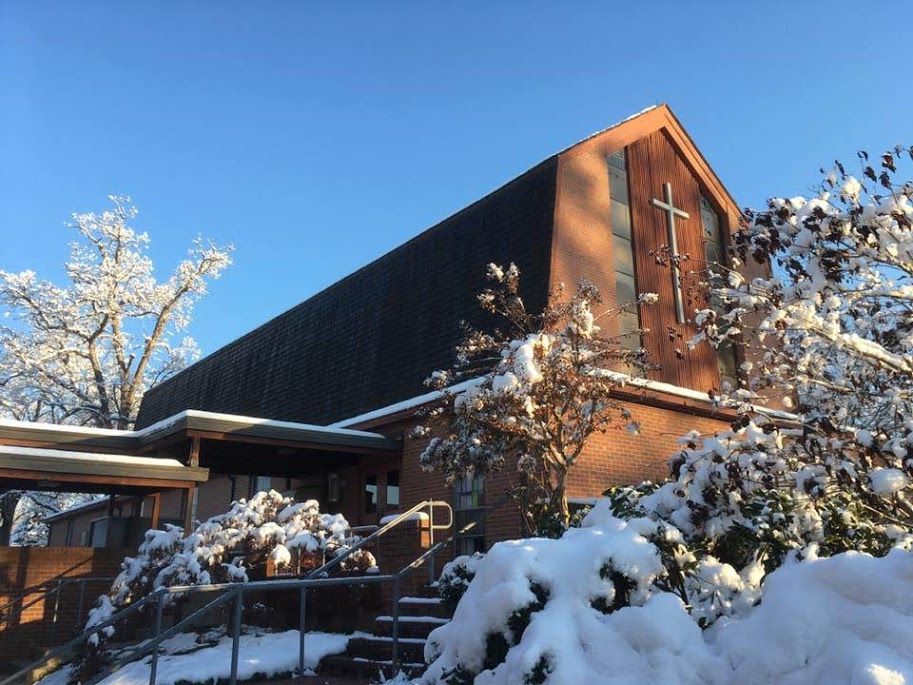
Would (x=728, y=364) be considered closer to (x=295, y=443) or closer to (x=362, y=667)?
(x=295, y=443)

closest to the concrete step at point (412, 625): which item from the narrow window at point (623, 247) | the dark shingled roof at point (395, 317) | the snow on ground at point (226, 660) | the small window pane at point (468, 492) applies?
the snow on ground at point (226, 660)

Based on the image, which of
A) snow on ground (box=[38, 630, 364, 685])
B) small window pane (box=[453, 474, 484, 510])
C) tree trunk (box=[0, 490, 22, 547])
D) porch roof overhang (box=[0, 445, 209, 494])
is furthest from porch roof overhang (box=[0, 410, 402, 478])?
tree trunk (box=[0, 490, 22, 547])

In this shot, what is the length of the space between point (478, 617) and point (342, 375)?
12.2m

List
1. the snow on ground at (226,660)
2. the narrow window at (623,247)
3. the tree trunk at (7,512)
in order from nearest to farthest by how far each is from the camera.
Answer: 1. the snow on ground at (226,660)
2. the narrow window at (623,247)
3. the tree trunk at (7,512)

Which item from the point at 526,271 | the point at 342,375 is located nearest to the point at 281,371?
the point at 342,375

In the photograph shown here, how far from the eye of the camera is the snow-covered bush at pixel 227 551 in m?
9.62

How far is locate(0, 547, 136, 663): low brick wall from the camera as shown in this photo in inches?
430

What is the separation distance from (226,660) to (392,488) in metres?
5.92

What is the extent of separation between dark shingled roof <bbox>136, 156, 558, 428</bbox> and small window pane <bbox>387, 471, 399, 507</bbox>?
1362 millimetres

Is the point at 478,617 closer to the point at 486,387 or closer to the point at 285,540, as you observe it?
the point at 486,387

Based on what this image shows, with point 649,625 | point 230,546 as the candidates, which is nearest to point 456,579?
point 649,625

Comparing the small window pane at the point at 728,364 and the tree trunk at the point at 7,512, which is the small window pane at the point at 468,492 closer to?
the small window pane at the point at 728,364

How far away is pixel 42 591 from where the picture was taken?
11203mm

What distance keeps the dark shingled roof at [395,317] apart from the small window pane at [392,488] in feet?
4.47
